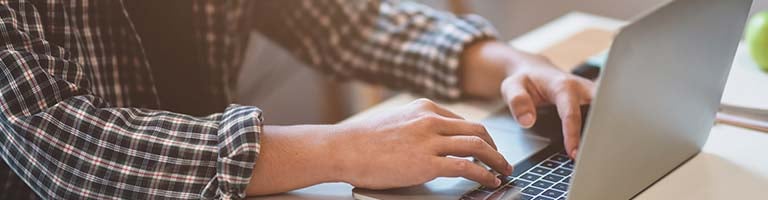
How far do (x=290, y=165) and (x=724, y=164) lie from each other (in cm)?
44

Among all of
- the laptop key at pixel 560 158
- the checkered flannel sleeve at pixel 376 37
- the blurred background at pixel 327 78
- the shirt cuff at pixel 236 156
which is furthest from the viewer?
the blurred background at pixel 327 78

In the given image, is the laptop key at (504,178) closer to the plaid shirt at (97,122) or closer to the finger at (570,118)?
the finger at (570,118)

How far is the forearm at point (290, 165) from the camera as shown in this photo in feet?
3.05

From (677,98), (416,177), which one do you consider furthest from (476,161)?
(677,98)

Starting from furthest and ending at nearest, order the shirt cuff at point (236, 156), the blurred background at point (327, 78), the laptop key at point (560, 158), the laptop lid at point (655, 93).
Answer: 1. the blurred background at point (327, 78)
2. the laptop key at point (560, 158)
3. the shirt cuff at point (236, 156)
4. the laptop lid at point (655, 93)

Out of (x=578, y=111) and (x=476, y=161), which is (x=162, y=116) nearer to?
(x=476, y=161)

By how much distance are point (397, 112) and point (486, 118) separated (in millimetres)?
230

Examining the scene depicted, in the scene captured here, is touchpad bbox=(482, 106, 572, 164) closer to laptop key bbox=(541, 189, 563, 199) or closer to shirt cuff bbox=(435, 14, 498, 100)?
laptop key bbox=(541, 189, 563, 199)

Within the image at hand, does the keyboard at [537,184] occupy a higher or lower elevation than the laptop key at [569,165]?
lower

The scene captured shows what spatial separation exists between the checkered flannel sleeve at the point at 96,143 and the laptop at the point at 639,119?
126 millimetres

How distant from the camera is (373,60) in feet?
4.75

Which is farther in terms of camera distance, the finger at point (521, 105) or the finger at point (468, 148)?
the finger at point (521, 105)

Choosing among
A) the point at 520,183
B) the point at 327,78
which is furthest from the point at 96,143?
the point at 327,78

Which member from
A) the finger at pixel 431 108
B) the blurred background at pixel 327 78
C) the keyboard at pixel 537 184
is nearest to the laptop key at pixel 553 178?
the keyboard at pixel 537 184
